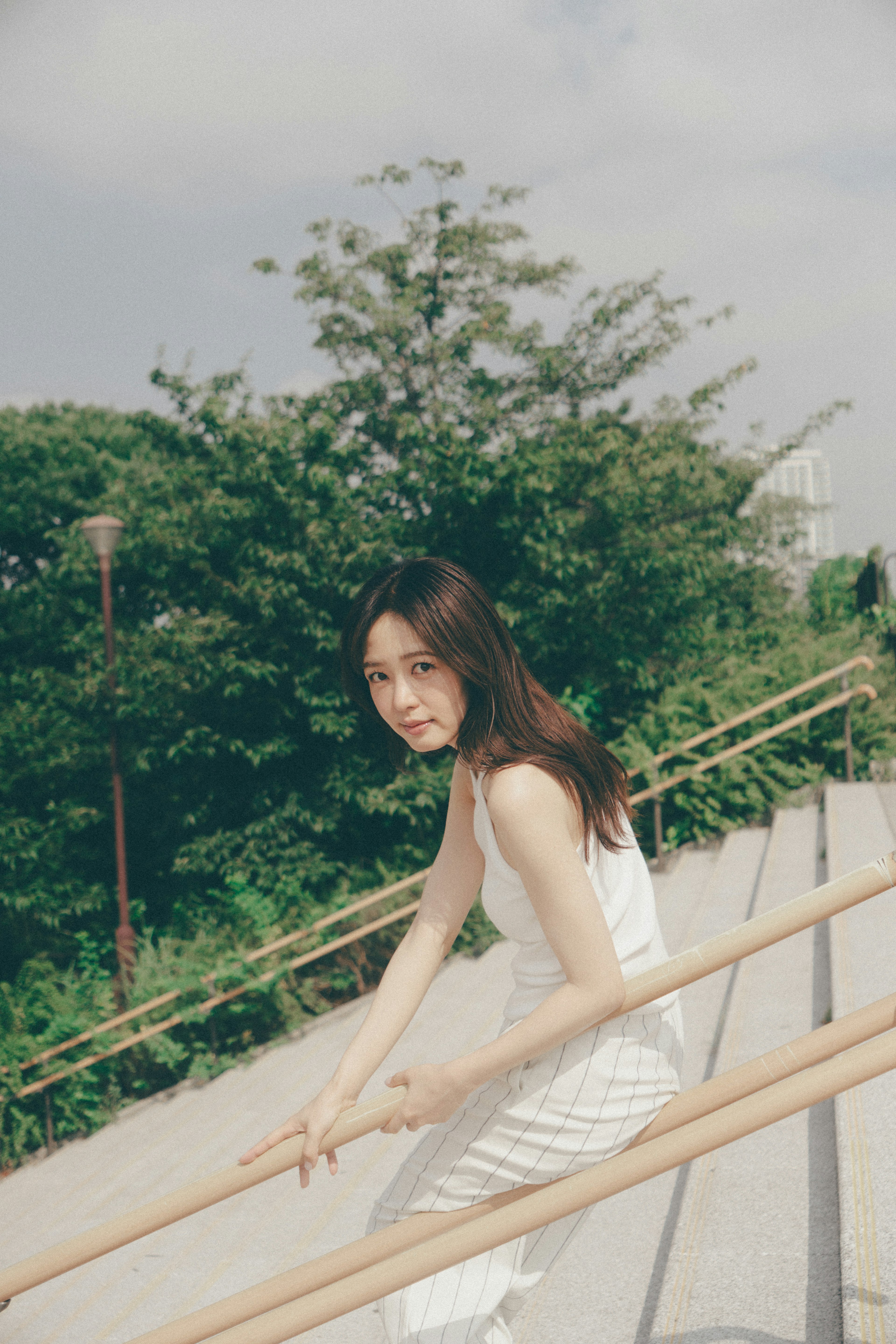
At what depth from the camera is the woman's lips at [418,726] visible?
1351 millimetres

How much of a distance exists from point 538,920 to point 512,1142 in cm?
28


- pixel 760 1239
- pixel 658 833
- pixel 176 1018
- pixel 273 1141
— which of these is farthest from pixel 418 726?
pixel 658 833

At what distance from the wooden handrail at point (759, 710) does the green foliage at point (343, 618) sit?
17 centimetres

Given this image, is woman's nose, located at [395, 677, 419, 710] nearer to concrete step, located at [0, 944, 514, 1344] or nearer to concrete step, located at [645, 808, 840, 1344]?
concrete step, located at [645, 808, 840, 1344]

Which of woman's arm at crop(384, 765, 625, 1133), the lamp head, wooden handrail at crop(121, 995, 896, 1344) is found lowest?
wooden handrail at crop(121, 995, 896, 1344)

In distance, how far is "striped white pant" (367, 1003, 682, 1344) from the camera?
3.93 ft

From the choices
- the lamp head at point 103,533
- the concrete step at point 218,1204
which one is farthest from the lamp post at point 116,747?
the concrete step at point 218,1204

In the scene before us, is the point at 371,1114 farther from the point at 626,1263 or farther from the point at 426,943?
the point at 626,1263

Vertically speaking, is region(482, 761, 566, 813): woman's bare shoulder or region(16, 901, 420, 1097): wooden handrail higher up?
region(482, 761, 566, 813): woman's bare shoulder

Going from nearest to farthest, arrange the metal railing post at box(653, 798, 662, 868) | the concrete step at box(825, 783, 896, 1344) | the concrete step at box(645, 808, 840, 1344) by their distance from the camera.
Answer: the concrete step at box(825, 783, 896, 1344) → the concrete step at box(645, 808, 840, 1344) → the metal railing post at box(653, 798, 662, 868)

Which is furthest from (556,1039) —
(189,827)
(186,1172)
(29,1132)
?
(189,827)

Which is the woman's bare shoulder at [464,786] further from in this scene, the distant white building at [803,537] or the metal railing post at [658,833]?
the distant white building at [803,537]

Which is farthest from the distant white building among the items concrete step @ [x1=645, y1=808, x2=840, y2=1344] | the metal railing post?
concrete step @ [x1=645, y1=808, x2=840, y2=1344]

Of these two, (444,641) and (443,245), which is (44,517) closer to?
(443,245)
